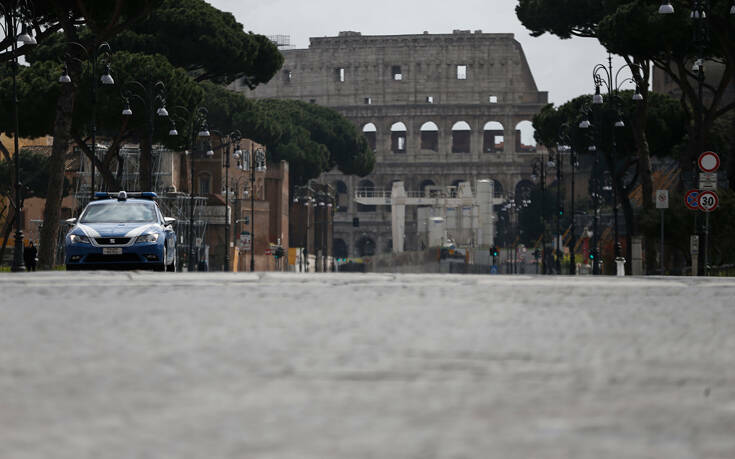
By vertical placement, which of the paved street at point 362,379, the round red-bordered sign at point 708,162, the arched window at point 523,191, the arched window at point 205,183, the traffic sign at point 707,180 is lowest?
the paved street at point 362,379

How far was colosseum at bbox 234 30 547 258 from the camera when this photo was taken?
12188 cm

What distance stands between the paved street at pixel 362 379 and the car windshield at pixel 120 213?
8.53m

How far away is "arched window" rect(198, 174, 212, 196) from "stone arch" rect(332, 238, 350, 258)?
5248 centimetres

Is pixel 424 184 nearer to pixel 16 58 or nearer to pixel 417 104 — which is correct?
pixel 417 104

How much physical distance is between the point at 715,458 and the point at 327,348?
9.64 feet

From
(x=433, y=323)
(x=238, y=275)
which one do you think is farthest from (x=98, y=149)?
(x=433, y=323)

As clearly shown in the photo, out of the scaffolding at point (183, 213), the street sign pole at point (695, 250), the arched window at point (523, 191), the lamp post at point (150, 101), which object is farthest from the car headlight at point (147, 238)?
the arched window at point (523, 191)

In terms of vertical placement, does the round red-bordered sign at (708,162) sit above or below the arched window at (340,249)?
above

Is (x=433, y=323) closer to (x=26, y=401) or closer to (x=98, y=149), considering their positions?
(x=26, y=401)

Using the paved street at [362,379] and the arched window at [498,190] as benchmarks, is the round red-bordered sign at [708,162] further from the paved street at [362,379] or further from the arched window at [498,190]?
the arched window at [498,190]

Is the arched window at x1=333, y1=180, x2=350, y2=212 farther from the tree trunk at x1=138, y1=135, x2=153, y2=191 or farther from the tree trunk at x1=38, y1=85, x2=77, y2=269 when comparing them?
the tree trunk at x1=38, y1=85, x2=77, y2=269

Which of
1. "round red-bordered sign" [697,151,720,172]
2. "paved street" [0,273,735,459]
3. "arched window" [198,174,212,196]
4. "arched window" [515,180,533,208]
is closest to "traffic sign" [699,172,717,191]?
"round red-bordered sign" [697,151,720,172]

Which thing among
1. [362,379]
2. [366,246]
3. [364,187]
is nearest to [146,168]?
[362,379]

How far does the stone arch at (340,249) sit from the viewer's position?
12075cm
